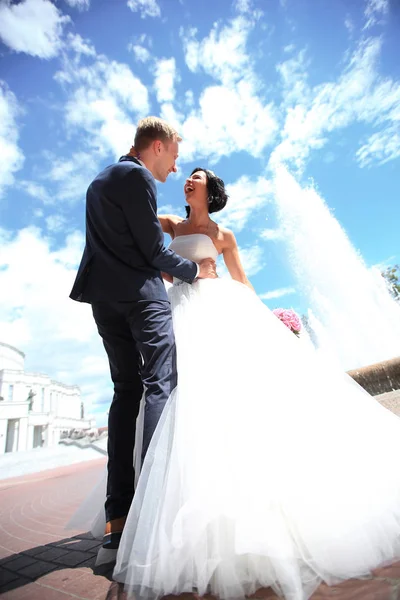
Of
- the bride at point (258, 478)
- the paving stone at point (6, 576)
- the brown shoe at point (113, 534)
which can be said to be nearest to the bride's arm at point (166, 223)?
the bride at point (258, 478)

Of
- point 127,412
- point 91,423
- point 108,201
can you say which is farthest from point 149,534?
point 91,423

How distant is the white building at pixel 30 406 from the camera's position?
33.2m

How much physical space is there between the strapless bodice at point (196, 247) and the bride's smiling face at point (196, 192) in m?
0.43

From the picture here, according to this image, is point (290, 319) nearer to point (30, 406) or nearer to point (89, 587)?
point (89, 587)

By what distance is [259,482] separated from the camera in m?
1.33

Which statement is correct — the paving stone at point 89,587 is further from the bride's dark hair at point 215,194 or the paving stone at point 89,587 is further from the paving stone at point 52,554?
the bride's dark hair at point 215,194

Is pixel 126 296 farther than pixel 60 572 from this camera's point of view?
Yes

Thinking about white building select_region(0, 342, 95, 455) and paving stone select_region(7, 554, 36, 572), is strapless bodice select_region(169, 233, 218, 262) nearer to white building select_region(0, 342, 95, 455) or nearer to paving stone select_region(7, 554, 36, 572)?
paving stone select_region(7, 554, 36, 572)

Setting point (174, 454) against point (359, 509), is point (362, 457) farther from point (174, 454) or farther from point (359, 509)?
point (174, 454)

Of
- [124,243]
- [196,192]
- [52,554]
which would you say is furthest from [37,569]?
[196,192]

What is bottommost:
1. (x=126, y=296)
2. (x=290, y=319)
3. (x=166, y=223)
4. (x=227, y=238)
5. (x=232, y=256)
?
(x=126, y=296)

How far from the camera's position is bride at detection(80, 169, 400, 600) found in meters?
1.18

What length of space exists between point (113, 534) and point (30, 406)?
4244 cm

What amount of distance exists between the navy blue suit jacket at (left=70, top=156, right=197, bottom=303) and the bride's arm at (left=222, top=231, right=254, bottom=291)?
1009 millimetres
